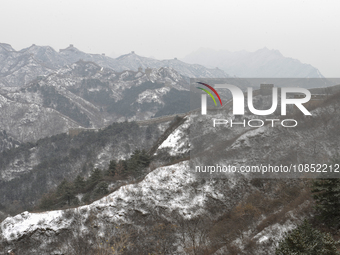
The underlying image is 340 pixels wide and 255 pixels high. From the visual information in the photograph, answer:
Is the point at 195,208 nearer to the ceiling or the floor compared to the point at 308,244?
nearer to the floor

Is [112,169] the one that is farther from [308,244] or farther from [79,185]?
[308,244]

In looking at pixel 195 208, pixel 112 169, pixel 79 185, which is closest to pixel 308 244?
pixel 195 208

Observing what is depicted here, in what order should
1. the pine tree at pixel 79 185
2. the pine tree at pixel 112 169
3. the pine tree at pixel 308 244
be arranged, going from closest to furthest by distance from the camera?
the pine tree at pixel 308 244 → the pine tree at pixel 79 185 → the pine tree at pixel 112 169

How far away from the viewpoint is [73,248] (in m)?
30.2

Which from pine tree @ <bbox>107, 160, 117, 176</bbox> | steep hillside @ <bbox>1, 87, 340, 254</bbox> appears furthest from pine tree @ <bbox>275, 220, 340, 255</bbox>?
pine tree @ <bbox>107, 160, 117, 176</bbox>

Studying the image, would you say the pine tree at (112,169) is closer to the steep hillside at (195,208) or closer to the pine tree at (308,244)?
the steep hillside at (195,208)

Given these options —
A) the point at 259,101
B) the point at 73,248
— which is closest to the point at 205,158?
the point at 73,248

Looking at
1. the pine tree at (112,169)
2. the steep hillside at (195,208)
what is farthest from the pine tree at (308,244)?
the pine tree at (112,169)

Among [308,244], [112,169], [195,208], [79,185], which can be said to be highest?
[308,244]

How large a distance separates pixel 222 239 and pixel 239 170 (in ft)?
40.9

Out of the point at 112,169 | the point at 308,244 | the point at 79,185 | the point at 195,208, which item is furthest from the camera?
the point at 112,169

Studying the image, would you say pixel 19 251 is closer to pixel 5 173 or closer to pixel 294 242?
pixel 294 242

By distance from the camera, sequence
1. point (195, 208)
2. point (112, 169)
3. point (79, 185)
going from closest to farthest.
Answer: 1. point (195, 208)
2. point (79, 185)
3. point (112, 169)

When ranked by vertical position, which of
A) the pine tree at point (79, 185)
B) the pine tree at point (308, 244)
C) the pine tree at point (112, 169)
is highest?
the pine tree at point (308, 244)
